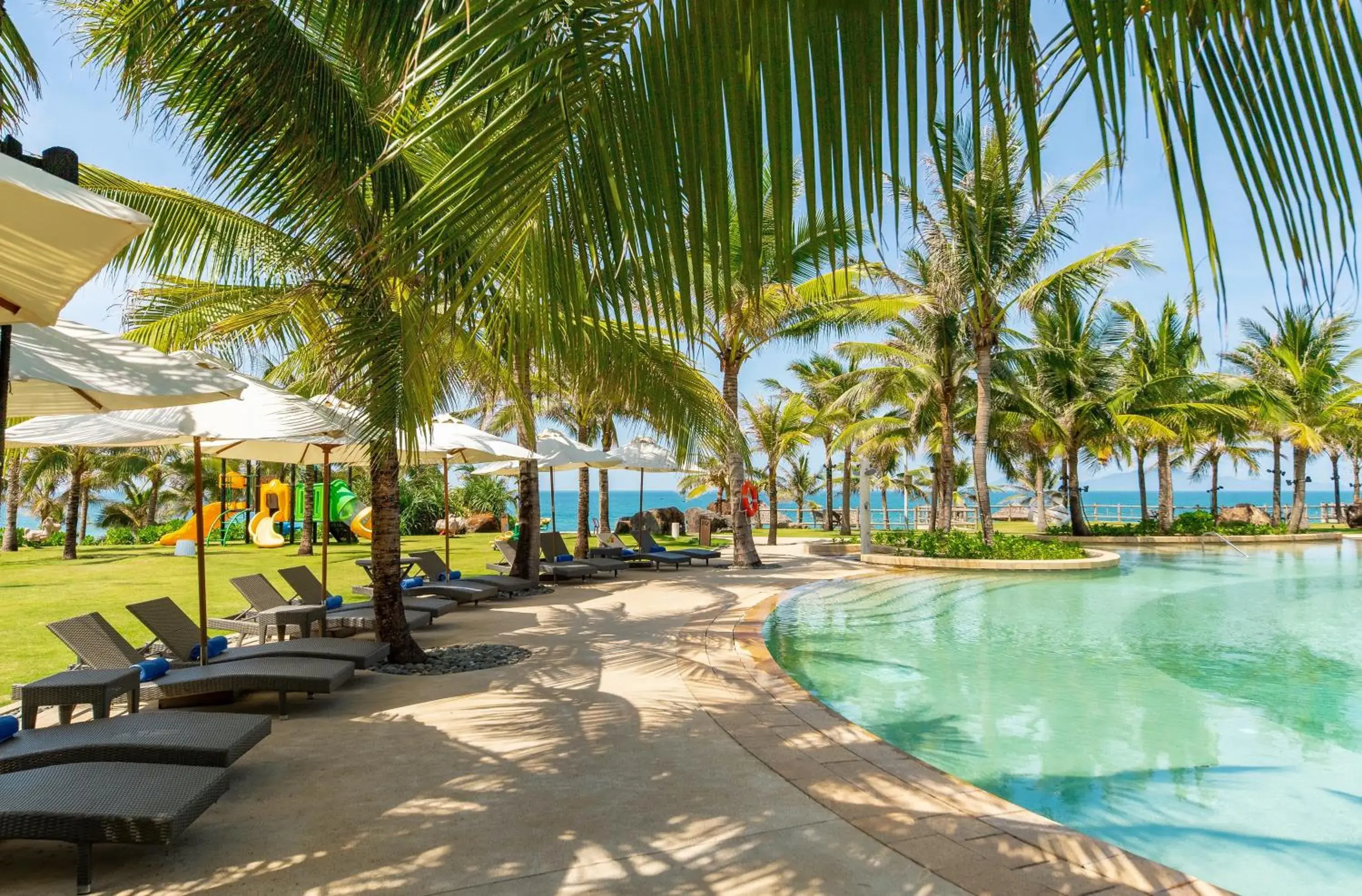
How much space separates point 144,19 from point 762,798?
4.77m

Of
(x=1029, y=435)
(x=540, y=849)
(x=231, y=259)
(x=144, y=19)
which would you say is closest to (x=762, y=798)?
(x=540, y=849)

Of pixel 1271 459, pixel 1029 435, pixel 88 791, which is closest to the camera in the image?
pixel 88 791

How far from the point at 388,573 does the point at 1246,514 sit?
41599 millimetres

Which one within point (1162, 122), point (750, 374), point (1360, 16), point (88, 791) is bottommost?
point (88, 791)

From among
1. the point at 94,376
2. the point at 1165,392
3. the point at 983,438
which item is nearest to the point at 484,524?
the point at 983,438

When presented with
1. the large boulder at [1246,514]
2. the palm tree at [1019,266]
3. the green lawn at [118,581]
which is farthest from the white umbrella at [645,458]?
the large boulder at [1246,514]

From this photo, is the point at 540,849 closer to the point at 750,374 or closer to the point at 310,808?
the point at 310,808

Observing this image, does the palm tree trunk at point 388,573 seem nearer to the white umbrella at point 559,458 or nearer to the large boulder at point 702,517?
the white umbrella at point 559,458

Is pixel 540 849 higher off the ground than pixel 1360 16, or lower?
lower

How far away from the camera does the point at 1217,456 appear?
36188 millimetres

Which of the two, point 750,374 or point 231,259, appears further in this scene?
point 750,374

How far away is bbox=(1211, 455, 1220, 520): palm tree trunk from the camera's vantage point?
3344 centimetres

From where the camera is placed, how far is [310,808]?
162 inches

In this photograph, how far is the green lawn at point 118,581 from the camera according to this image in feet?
28.2
